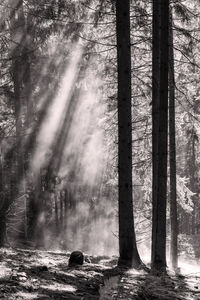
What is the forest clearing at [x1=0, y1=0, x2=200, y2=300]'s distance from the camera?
8.44m

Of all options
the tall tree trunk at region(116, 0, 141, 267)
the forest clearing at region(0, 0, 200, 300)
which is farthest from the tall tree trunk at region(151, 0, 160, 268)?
the tall tree trunk at region(116, 0, 141, 267)

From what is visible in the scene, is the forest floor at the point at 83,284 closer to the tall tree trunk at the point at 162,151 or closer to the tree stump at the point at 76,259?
the tree stump at the point at 76,259

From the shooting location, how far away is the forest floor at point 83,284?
5.72 meters

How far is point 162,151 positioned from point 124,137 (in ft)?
3.29

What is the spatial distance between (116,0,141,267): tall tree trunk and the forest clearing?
2 centimetres

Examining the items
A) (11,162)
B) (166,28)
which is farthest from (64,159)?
(166,28)

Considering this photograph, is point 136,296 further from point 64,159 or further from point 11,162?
point 64,159

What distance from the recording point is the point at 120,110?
31.2 ft

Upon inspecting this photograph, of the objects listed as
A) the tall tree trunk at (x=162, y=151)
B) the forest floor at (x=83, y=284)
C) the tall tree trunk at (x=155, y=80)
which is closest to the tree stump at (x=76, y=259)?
the forest floor at (x=83, y=284)

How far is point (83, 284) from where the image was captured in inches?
265

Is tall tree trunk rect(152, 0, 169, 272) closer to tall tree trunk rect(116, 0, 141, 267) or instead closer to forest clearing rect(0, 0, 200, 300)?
forest clearing rect(0, 0, 200, 300)

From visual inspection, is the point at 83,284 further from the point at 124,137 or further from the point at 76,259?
the point at 124,137

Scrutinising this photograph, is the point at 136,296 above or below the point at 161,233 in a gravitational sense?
below

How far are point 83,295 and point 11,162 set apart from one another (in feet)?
48.8
